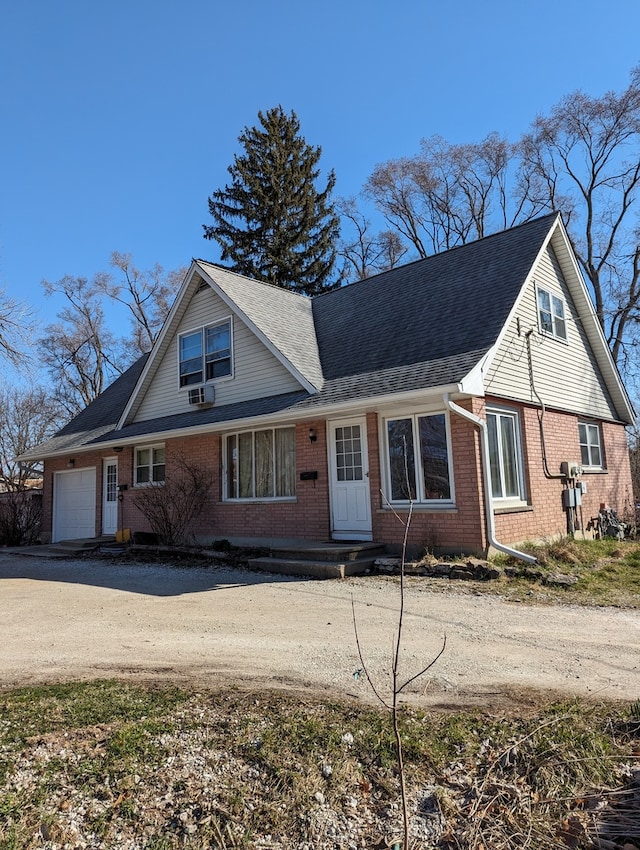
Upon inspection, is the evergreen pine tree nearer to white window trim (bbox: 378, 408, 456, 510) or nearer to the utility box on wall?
the utility box on wall

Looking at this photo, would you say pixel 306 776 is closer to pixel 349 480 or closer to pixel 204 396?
pixel 349 480

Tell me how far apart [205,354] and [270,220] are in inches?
776

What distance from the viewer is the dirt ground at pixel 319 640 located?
442 cm

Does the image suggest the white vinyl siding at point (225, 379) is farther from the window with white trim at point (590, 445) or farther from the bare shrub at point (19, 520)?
the window with white trim at point (590, 445)

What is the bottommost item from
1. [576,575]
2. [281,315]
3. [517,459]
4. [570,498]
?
[576,575]

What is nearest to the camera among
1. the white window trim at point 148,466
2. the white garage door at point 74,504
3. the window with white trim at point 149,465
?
the white window trim at point 148,466

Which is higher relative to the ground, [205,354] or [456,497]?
[205,354]

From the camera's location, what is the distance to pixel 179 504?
13898 mm

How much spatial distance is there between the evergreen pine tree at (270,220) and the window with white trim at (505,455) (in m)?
22.8

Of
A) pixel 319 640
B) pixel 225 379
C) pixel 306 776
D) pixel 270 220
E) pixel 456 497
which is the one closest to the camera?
pixel 306 776

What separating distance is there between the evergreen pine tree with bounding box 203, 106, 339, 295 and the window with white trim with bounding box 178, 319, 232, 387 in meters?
17.4

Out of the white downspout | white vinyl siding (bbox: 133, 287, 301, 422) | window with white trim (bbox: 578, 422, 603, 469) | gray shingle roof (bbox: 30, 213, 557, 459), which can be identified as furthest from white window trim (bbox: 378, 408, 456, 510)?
window with white trim (bbox: 578, 422, 603, 469)

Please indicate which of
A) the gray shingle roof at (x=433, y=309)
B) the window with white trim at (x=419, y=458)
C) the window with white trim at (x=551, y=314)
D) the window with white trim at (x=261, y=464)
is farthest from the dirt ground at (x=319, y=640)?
the window with white trim at (x=551, y=314)

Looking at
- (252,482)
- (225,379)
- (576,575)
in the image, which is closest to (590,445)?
(576,575)
